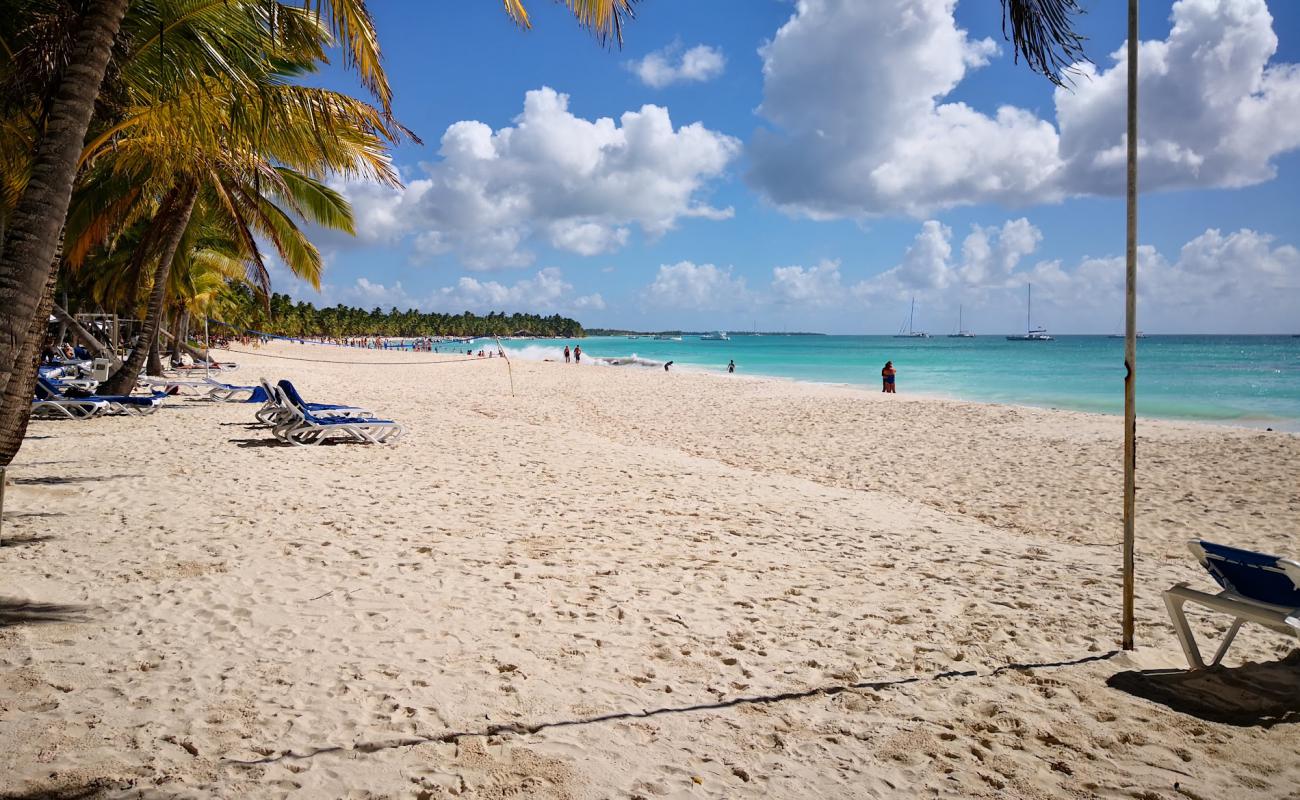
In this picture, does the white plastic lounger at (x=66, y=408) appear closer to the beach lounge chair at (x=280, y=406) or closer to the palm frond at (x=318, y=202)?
the beach lounge chair at (x=280, y=406)

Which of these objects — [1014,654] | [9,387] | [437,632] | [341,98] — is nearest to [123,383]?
[341,98]

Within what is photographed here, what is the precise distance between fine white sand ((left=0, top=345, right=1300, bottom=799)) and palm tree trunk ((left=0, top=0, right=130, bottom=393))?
150cm

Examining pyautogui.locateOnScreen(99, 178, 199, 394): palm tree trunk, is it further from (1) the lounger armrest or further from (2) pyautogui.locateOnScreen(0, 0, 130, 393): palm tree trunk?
(1) the lounger armrest

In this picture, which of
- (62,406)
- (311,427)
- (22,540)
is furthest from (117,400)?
(22,540)

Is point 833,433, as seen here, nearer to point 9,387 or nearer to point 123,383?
point 9,387

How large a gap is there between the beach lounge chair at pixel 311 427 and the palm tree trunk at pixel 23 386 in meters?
5.32

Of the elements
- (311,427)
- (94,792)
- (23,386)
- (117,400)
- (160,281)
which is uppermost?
(160,281)

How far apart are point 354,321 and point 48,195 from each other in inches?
4642

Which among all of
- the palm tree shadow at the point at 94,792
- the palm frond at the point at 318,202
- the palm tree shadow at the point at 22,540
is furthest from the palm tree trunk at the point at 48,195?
the palm frond at the point at 318,202

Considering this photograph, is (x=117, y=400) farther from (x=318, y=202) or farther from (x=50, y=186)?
(x=50, y=186)

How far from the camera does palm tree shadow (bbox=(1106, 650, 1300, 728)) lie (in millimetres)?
3010

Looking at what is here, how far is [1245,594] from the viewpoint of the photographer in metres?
3.19

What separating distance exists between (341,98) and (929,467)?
27.4 feet

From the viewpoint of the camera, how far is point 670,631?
3811 mm
